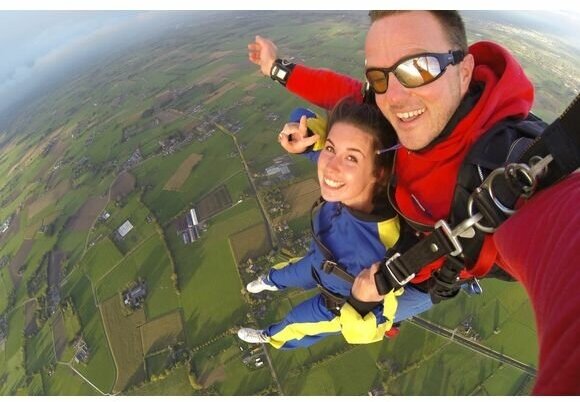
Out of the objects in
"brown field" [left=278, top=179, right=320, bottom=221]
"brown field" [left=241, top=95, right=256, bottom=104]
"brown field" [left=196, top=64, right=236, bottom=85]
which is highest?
"brown field" [left=196, top=64, right=236, bottom=85]

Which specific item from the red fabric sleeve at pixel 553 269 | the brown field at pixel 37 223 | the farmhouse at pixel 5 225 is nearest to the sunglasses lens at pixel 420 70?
the red fabric sleeve at pixel 553 269

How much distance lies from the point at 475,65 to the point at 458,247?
0.83 metres

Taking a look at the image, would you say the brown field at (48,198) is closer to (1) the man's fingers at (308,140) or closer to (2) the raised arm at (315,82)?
(2) the raised arm at (315,82)

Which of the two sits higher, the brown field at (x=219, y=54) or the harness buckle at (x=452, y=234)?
the harness buckle at (x=452, y=234)

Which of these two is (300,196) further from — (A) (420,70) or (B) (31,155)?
(B) (31,155)

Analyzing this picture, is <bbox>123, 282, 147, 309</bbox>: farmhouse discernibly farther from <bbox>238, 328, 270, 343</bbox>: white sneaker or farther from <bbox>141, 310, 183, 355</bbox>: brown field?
<bbox>238, 328, 270, 343</bbox>: white sneaker

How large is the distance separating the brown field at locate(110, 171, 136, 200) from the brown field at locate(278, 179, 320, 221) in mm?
7808

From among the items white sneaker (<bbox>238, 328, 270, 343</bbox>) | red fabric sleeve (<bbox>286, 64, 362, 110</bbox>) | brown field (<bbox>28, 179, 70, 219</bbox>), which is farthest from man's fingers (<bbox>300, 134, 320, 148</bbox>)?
brown field (<bbox>28, 179, 70, 219</bbox>)

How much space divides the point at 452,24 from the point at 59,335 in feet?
52.4

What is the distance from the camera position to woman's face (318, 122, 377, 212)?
173 centimetres

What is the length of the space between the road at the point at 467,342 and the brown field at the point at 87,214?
1431 cm

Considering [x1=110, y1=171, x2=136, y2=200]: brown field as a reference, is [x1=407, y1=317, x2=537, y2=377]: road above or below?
below

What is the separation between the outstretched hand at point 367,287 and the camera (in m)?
1.64

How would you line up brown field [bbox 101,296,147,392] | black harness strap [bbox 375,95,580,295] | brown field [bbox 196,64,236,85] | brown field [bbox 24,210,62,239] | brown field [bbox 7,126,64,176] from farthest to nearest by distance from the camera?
1. brown field [bbox 196,64,236,85]
2. brown field [bbox 7,126,64,176]
3. brown field [bbox 24,210,62,239]
4. brown field [bbox 101,296,147,392]
5. black harness strap [bbox 375,95,580,295]
